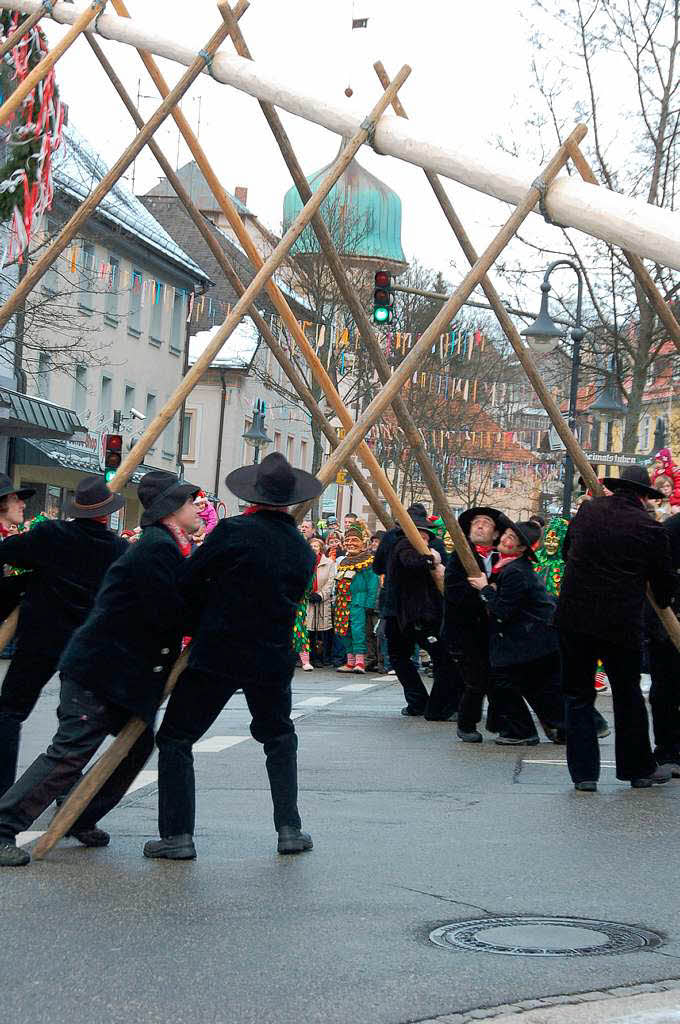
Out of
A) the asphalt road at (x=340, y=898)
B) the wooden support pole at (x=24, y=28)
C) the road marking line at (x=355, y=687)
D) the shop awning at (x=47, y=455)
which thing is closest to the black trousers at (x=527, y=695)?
the asphalt road at (x=340, y=898)

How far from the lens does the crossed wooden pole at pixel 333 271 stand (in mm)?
9820

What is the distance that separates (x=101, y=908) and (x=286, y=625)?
192 centimetres

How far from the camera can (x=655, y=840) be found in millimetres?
8617

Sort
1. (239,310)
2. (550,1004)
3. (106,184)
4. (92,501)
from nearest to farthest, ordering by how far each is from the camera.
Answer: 1. (550,1004)
2. (92,501)
3. (239,310)
4. (106,184)

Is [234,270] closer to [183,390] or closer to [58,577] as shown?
[183,390]

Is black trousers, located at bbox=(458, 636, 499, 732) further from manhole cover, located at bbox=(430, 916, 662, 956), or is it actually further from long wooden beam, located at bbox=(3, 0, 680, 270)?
manhole cover, located at bbox=(430, 916, 662, 956)

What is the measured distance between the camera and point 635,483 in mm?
10500

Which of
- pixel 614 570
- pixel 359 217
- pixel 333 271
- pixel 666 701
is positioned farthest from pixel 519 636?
pixel 359 217

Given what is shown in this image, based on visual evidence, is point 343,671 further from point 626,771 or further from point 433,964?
point 433,964

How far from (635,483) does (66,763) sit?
425 cm

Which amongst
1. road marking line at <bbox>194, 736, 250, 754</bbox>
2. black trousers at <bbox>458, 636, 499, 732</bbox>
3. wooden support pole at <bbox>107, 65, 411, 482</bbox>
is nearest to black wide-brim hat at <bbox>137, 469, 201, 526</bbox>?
wooden support pole at <bbox>107, 65, 411, 482</bbox>

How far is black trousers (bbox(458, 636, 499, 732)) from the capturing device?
13445 millimetres

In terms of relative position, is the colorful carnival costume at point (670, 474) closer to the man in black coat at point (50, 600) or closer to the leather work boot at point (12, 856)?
the man in black coat at point (50, 600)

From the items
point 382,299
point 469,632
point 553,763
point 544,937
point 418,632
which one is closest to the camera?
point 544,937
